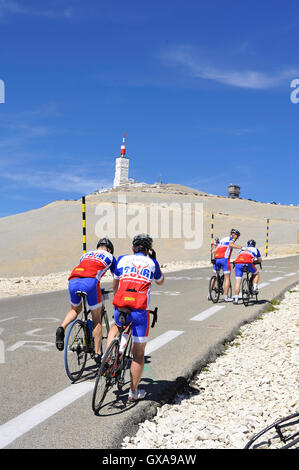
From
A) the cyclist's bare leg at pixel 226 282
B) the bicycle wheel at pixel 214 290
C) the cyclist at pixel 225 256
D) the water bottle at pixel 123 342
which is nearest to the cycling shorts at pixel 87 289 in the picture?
the water bottle at pixel 123 342

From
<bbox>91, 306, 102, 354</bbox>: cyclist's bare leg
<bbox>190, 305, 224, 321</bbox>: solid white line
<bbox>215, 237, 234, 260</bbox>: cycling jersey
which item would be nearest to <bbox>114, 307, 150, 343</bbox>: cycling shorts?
<bbox>91, 306, 102, 354</bbox>: cyclist's bare leg

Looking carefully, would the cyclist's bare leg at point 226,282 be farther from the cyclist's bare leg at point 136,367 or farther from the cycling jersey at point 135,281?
the cyclist's bare leg at point 136,367

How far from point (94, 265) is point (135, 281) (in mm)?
1190

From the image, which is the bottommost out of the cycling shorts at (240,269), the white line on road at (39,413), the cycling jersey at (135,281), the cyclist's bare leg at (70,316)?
the white line on road at (39,413)

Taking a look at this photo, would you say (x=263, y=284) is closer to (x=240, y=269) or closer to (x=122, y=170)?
(x=240, y=269)

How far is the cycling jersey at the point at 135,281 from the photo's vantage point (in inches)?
186

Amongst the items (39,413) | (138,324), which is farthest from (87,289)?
(39,413)

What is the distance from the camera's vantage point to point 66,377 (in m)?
5.70

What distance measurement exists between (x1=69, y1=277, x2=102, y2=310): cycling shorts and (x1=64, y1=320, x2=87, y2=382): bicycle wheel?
0.29m

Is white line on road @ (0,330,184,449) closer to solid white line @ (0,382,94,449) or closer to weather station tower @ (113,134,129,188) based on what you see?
solid white line @ (0,382,94,449)

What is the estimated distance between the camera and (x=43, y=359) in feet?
21.2

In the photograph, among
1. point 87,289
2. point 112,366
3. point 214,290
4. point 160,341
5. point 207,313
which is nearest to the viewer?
point 112,366
